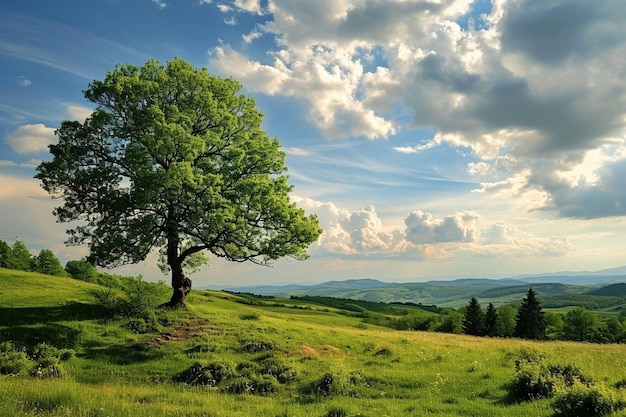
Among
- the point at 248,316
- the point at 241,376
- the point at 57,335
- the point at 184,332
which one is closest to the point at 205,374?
the point at 241,376

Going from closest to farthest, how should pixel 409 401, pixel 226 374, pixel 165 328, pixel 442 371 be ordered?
pixel 409 401 → pixel 226 374 → pixel 442 371 → pixel 165 328

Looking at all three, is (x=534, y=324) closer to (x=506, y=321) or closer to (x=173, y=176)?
(x=506, y=321)

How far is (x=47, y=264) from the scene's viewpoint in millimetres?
94812

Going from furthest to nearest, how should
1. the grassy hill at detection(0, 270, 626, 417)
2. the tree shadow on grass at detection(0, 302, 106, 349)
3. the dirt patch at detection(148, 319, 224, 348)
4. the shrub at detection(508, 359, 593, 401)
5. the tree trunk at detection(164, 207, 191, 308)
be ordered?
the tree trunk at detection(164, 207, 191, 308) < the dirt patch at detection(148, 319, 224, 348) < the tree shadow on grass at detection(0, 302, 106, 349) < the shrub at detection(508, 359, 593, 401) < the grassy hill at detection(0, 270, 626, 417)

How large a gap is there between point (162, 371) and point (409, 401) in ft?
42.0

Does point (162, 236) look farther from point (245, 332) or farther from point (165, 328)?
point (245, 332)

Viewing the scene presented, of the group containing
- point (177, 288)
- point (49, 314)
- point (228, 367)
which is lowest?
point (228, 367)

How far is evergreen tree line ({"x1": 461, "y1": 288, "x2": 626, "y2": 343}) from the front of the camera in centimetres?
9356

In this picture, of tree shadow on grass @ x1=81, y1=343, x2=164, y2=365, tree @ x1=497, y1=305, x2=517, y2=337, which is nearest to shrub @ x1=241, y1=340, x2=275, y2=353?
tree shadow on grass @ x1=81, y1=343, x2=164, y2=365

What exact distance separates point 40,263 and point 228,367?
91084 millimetres

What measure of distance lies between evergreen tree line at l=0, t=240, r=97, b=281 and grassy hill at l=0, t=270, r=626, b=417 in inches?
2143

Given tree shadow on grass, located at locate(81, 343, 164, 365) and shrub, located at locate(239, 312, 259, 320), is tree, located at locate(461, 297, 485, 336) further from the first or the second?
tree shadow on grass, located at locate(81, 343, 164, 365)

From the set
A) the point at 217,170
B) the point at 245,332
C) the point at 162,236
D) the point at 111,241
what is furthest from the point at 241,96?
the point at 245,332

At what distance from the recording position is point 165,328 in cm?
2962
